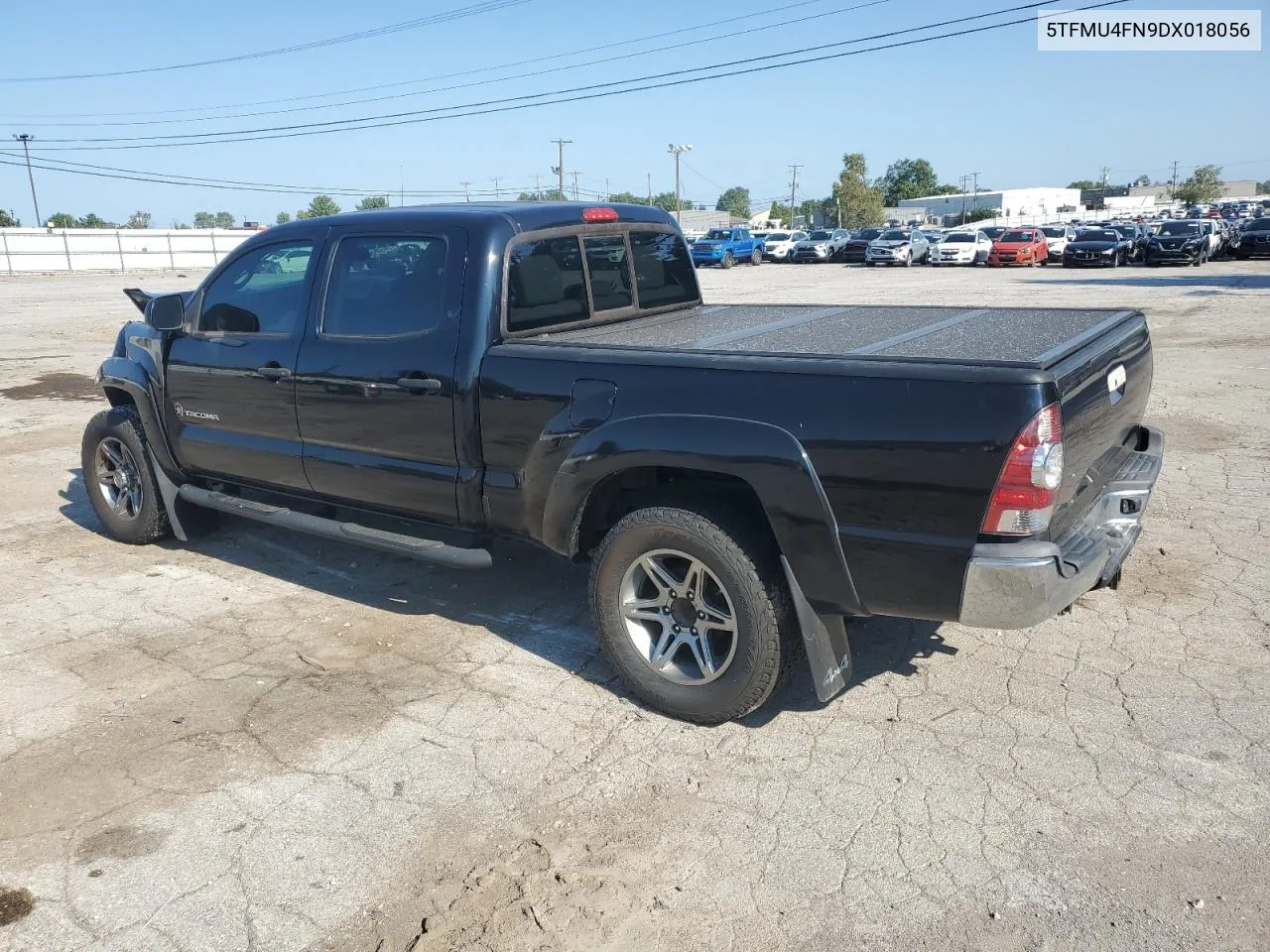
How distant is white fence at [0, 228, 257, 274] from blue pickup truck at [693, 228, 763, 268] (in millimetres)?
22855

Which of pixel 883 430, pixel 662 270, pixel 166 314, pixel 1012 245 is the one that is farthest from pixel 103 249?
pixel 883 430

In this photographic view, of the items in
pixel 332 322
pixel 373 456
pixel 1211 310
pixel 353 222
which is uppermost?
pixel 353 222

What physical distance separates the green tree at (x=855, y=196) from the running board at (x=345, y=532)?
9212 centimetres

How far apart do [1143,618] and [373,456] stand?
3.57 m

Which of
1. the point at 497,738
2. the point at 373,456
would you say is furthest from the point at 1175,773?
the point at 373,456

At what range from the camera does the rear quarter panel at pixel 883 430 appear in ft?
9.96

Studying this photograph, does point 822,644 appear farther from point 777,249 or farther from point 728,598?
point 777,249

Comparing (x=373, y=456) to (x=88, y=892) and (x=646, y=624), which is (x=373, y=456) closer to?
(x=646, y=624)

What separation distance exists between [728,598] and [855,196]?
94.5 m

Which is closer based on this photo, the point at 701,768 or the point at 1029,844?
the point at 1029,844

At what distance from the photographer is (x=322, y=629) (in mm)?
4863

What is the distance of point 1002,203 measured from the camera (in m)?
Answer: 110

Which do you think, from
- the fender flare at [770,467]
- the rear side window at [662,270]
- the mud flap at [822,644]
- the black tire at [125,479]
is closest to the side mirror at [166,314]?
the black tire at [125,479]

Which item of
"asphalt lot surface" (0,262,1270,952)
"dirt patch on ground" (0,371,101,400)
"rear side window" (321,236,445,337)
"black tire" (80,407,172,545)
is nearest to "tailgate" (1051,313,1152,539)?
"asphalt lot surface" (0,262,1270,952)
